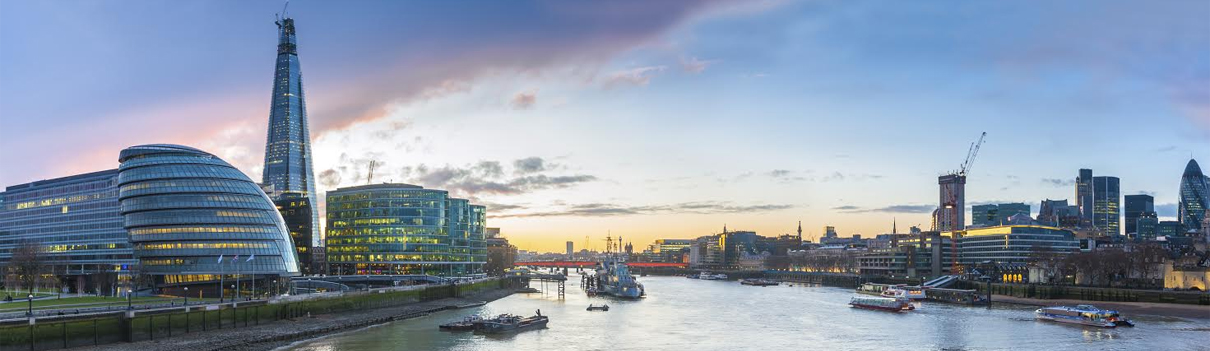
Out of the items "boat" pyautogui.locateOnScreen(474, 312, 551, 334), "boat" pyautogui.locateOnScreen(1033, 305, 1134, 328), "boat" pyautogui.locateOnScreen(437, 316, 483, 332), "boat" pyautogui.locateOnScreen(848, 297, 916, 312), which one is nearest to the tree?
"boat" pyautogui.locateOnScreen(437, 316, 483, 332)

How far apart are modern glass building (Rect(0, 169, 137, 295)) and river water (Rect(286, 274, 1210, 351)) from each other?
6136cm

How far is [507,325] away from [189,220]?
61.6 meters

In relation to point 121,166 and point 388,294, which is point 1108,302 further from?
point 121,166

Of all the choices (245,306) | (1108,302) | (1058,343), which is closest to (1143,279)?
(1108,302)

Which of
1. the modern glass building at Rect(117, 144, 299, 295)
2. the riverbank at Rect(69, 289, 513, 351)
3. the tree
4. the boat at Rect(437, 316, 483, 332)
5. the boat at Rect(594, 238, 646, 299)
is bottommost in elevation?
the boat at Rect(594, 238, 646, 299)

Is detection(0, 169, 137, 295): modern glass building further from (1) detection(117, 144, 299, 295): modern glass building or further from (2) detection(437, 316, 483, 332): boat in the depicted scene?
(2) detection(437, 316, 483, 332): boat

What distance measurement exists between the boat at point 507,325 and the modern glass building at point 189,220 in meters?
48.5

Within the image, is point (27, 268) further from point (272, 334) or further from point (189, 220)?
point (272, 334)

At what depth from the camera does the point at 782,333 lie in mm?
86500

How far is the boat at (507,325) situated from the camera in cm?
8431

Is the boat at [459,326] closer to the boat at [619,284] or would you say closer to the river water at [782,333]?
the river water at [782,333]

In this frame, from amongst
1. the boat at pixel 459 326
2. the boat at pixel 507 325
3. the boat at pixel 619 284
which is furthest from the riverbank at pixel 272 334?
the boat at pixel 619 284

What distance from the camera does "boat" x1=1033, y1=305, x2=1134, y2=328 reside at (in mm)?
91375

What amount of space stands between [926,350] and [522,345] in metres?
33.8
